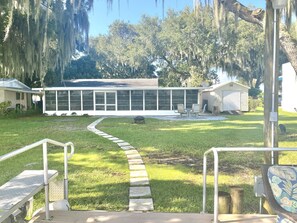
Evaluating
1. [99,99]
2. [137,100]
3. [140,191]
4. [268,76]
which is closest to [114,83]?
[99,99]

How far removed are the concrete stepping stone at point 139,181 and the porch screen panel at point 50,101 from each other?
17627mm

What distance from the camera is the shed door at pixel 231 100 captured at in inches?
883

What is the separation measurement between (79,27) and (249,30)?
1990 centimetres

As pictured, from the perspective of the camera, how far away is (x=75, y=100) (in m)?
21.3

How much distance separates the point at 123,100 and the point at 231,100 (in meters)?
8.39

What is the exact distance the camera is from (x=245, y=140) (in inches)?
352

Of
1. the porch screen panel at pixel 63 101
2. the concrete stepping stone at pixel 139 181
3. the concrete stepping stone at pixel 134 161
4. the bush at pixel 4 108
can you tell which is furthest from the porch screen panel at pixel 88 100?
the concrete stepping stone at pixel 139 181

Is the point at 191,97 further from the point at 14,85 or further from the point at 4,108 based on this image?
the point at 14,85

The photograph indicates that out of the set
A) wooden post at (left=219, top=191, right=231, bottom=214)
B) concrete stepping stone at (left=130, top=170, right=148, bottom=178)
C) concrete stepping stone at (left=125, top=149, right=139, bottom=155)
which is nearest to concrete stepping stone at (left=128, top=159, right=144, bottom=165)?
concrete stepping stone at (left=130, top=170, right=148, bottom=178)

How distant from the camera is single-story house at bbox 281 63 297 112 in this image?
68.0 ft

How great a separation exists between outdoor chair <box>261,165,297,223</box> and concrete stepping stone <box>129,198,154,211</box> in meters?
1.56

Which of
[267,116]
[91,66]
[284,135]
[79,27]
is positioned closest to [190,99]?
[284,135]

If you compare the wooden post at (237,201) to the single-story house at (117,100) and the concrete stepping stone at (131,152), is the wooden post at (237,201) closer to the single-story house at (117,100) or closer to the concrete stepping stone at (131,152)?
the concrete stepping stone at (131,152)

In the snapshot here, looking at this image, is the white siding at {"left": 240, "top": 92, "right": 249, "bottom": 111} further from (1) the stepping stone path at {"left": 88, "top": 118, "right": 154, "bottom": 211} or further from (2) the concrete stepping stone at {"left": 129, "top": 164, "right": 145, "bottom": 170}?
(2) the concrete stepping stone at {"left": 129, "top": 164, "right": 145, "bottom": 170}
